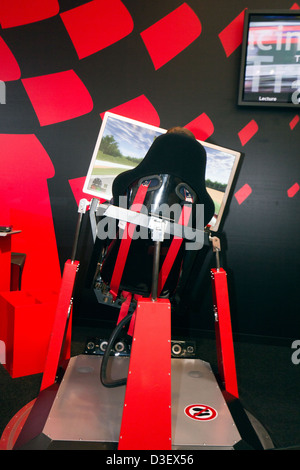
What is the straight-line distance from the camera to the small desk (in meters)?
2.29

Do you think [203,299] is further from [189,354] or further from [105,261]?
[105,261]

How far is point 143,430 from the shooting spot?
1260 millimetres

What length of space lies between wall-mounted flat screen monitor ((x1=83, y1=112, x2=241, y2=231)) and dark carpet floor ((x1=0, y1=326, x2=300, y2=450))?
0.98 metres

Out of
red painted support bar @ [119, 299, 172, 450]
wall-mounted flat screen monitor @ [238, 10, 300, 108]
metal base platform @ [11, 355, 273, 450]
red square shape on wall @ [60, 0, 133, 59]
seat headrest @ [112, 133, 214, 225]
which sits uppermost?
red square shape on wall @ [60, 0, 133, 59]

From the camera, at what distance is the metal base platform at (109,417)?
4.60 feet

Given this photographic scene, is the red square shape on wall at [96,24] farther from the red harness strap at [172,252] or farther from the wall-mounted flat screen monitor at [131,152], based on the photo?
the red harness strap at [172,252]

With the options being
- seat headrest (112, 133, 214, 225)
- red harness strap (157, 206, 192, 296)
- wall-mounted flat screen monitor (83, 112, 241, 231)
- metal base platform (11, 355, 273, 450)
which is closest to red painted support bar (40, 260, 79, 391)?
metal base platform (11, 355, 273, 450)

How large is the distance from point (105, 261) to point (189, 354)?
92 centimetres

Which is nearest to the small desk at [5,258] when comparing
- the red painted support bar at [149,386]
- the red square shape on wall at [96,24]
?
the red painted support bar at [149,386]

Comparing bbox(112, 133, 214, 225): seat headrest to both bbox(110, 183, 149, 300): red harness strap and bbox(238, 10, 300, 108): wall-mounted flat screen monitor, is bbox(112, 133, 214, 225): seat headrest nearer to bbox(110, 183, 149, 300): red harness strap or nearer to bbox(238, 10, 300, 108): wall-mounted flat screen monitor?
bbox(110, 183, 149, 300): red harness strap

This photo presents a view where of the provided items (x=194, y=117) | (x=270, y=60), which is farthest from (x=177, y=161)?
(x=270, y=60)

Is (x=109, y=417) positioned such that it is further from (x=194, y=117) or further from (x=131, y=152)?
(x=194, y=117)

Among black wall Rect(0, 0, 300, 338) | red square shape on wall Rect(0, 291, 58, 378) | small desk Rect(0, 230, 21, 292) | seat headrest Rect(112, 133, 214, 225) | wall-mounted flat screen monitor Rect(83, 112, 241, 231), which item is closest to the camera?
seat headrest Rect(112, 133, 214, 225)
